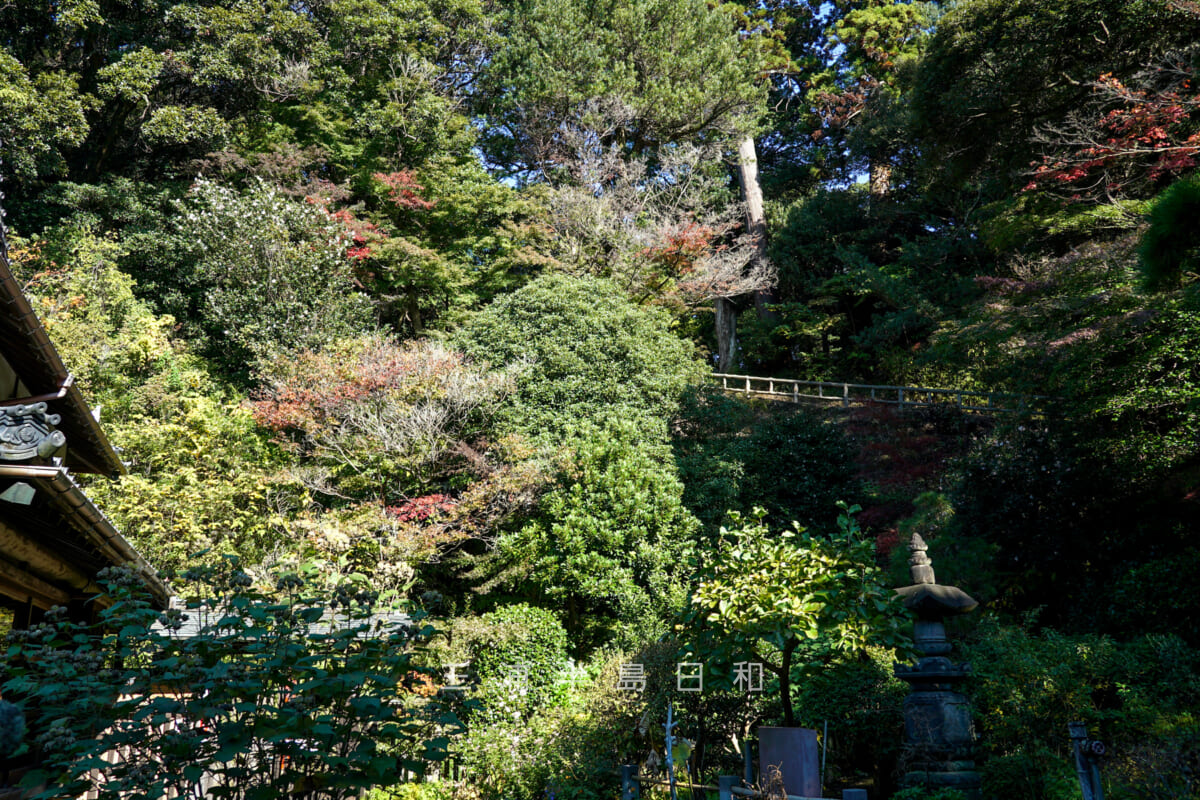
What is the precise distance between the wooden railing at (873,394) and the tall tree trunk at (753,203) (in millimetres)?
2581

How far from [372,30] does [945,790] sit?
65.5 ft

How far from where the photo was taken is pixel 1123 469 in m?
9.30

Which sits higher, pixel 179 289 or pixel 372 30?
pixel 372 30

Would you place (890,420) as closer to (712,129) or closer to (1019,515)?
(1019,515)

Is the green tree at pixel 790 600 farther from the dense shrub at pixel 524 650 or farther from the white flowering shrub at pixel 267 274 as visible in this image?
the white flowering shrub at pixel 267 274

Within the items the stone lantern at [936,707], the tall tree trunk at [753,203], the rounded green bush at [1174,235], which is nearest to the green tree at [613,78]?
the tall tree trunk at [753,203]

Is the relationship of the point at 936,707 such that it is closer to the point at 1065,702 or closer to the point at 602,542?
the point at 1065,702

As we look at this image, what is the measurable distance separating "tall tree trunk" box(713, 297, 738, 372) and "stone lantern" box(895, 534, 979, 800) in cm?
1800

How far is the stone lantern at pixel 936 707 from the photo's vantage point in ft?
19.7

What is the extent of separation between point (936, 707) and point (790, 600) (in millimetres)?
1362

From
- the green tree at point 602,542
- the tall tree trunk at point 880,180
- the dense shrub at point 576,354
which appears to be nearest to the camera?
the green tree at point 602,542

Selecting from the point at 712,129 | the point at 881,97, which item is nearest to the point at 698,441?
the point at 712,129

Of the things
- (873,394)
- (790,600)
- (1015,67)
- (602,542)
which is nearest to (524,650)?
(602,542)

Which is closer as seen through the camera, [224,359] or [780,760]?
[780,760]
